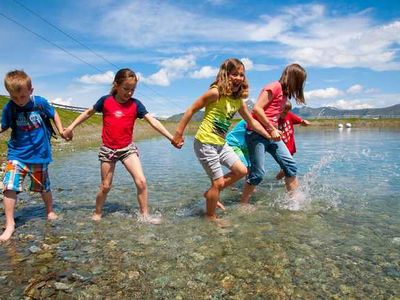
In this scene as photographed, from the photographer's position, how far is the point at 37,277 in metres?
4.12

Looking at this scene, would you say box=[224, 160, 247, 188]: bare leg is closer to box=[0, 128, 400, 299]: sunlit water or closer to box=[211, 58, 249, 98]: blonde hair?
box=[0, 128, 400, 299]: sunlit water

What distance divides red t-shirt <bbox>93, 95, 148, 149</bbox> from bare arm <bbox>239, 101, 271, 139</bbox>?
6.18 feet

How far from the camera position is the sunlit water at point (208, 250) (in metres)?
3.95

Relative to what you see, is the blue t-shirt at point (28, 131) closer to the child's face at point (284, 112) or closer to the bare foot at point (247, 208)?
the bare foot at point (247, 208)

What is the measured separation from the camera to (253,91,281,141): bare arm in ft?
23.1

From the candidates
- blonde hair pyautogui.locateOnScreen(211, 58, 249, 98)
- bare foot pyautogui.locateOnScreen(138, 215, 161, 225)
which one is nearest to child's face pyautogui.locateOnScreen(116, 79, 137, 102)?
blonde hair pyautogui.locateOnScreen(211, 58, 249, 98)

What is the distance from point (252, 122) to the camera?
6922 millimetres

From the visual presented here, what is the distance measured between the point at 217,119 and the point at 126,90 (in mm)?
1561

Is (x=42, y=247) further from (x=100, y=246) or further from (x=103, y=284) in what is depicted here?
(x=103, y=284)

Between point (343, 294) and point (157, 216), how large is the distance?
372 centimetres

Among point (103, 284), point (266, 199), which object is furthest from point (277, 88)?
point (103, 284)

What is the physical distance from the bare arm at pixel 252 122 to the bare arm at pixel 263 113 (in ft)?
0.30

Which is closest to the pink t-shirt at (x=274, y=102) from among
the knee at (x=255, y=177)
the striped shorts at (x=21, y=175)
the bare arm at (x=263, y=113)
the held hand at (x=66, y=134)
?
the bare arm at (x=263, y=113)

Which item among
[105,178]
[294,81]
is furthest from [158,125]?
[294,81]
